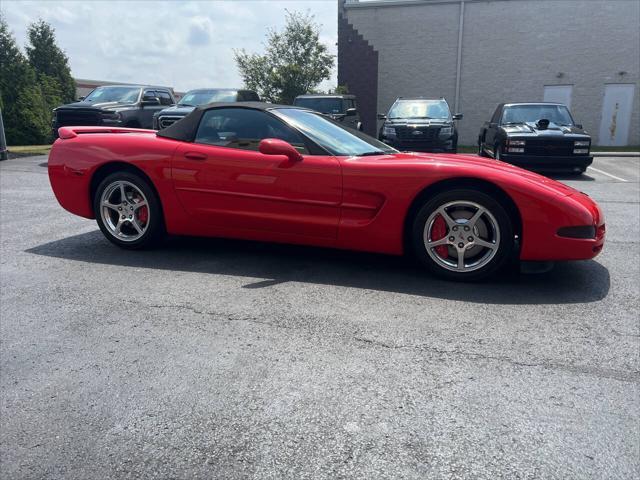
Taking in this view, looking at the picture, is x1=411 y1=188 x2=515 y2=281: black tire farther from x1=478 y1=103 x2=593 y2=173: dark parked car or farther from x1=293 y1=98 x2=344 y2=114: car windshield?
x1=293 y1=98 x2=344 y2=114: car windshield

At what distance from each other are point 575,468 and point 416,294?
1.82m

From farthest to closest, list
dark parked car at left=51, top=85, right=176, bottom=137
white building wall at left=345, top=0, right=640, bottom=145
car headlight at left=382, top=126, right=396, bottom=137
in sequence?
1. white building wall at left=345, top=0, right=640, bottom=145
2. dark parked car at left=51, top=85, right=176, bottom=137
3. car headlight at left=382, top=126, right=396, bottom=137

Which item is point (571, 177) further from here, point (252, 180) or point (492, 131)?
point (252, 180)

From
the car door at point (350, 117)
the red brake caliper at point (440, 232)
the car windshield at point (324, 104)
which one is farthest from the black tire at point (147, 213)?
the car windshield at point (324, 104)

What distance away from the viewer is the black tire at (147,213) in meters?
4.49

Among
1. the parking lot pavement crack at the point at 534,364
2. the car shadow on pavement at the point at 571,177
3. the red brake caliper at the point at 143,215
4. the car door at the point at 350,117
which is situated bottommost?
the car shadow on pavement at the point at 571,177

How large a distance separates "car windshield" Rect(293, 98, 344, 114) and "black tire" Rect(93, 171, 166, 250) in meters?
10.0

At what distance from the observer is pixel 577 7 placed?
20781 mm

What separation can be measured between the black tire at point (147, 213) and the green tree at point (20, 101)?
656 inches

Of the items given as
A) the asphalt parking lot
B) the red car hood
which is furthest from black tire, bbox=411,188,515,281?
the red car hood

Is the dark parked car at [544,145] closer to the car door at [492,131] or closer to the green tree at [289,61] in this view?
the car door at [492,131]

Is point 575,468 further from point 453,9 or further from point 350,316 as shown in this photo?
point 453,9

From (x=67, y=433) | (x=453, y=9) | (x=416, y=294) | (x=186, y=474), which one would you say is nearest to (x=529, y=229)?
(x=416, y=294)

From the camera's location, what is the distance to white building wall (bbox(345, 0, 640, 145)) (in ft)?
68.4
